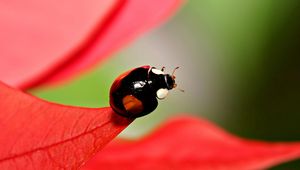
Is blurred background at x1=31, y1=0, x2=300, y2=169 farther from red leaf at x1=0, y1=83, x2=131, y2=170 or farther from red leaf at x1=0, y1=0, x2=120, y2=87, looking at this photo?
red leaf at x1=0, y1=83, x2=131, y2=170

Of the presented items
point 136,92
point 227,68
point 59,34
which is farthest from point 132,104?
point 227,68

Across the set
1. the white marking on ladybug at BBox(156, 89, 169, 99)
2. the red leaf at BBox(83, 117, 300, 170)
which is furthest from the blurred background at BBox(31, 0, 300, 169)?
the white marking on ladybug at BBox(156, 89, 169, 99)

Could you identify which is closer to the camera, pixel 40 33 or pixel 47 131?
pixel 47 131

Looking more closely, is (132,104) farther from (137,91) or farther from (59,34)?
(59,34)

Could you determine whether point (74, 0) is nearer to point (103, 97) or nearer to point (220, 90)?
point (103, 97)

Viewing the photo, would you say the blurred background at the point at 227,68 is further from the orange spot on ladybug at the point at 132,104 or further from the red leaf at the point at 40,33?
the orange spot on ladybug at the point at 132,104

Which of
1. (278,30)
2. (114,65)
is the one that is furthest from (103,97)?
(278,30)
